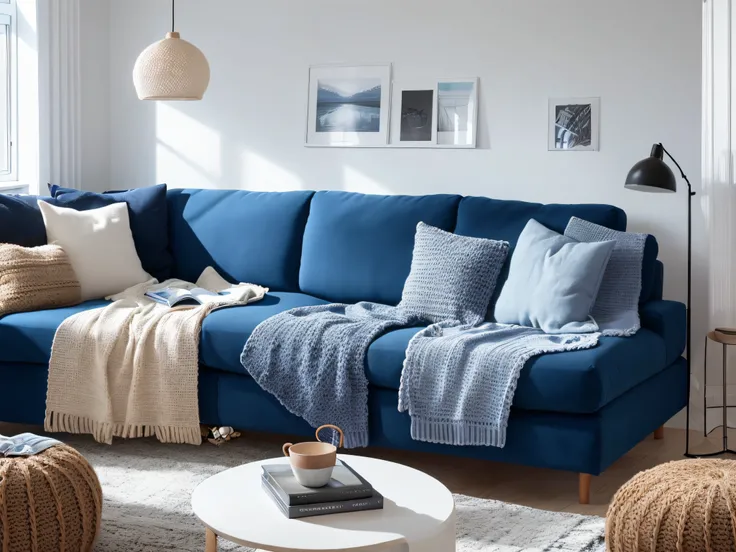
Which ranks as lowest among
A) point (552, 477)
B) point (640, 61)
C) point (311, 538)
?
point (552, 477)

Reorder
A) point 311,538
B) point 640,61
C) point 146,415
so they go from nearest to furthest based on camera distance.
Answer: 1. point 311,538
2. point 146,415
3. point 640,61

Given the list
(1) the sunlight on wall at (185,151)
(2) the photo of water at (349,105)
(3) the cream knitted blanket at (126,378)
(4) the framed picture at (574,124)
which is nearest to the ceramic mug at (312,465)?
(3) the cream knitted blanket at (126,378)

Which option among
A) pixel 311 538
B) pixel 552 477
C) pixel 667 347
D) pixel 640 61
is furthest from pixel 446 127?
pixel 311 538

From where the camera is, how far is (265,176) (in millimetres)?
4875

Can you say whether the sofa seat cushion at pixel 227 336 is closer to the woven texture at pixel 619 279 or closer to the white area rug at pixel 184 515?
the white area rug at pixel 184 515

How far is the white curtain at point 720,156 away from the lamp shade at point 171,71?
195 cm

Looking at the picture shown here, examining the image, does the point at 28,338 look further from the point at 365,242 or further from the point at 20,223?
the point at 365,242

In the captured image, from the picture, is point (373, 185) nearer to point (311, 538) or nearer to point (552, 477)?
point (552, 477)

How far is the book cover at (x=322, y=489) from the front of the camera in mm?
2113

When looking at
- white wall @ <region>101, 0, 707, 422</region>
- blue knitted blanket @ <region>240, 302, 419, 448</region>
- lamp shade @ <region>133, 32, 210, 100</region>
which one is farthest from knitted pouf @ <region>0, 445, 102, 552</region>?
white wall @ <region>101, 0, 707, 422</region>

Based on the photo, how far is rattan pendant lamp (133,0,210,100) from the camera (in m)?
3.65

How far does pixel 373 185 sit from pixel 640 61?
1320 millimetres

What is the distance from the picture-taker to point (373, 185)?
15.2ft

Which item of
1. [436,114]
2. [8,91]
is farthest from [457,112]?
[8,91]
